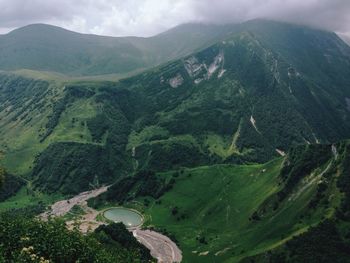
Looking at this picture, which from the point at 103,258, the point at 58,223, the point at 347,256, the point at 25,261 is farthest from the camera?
the point at 347,256

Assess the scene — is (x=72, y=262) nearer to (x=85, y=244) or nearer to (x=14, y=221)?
(x=85, y=244)

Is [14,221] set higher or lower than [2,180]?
lower

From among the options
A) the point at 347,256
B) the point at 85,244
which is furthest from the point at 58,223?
the point at 347,256

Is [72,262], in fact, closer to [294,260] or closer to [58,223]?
[58,223]

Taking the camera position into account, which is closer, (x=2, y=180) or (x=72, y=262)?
(x=72, y=262)

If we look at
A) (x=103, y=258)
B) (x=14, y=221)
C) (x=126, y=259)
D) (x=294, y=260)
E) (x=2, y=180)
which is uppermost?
(x=2, y=180)

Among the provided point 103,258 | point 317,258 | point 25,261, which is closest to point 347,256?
point 317,258

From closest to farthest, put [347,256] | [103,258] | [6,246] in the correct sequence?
[6,246] → [103,258] → [347,256]

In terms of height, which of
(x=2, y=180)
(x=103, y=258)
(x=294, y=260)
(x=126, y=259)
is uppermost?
(x=2, y=180)

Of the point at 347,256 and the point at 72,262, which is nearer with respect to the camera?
the point at 72,262
